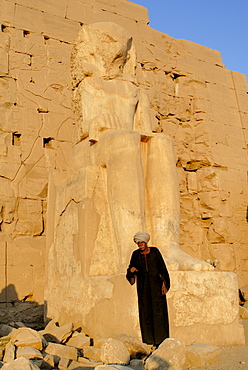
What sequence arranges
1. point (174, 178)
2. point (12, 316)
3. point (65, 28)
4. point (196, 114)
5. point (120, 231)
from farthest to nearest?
1. point (196, 114)
2. point (65, 28)
3. point (12, 316)
4. point (174, 178)
5. point (120, 231)

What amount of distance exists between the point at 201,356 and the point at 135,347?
0.36 meters

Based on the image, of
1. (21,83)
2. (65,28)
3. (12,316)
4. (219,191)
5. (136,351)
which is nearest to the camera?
(136,351)

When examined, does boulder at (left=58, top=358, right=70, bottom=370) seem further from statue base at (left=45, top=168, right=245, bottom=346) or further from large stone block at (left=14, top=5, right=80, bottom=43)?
large stone block at (left=14, top=5, right=80, bottom=43)

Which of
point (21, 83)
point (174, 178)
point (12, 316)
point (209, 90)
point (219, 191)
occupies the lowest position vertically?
→ point (12, 316)

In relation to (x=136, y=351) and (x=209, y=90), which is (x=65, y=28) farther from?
(x=136, y=351)

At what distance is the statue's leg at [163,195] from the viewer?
3.51 m

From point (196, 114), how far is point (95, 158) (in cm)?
346

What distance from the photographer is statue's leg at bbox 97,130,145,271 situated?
11.1ft

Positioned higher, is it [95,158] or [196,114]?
[196,114]

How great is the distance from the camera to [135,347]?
2.61m

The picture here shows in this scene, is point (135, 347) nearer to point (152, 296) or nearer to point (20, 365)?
point (152, 296)

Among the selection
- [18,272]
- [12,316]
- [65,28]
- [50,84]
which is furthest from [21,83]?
[12,316]

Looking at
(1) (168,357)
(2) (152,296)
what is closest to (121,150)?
(2) (152,296)

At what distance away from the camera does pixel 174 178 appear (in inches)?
146
